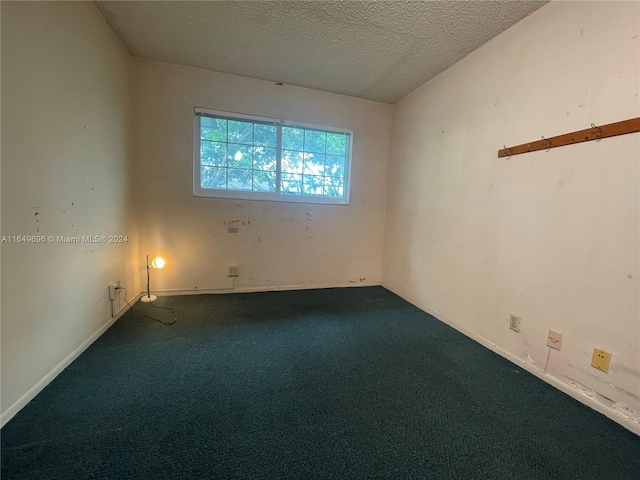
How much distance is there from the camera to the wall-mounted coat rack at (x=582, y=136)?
1.32 m

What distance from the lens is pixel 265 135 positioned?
3.04 meters

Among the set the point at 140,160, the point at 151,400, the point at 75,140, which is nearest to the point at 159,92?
the point at 140,160

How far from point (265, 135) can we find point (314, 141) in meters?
0.60

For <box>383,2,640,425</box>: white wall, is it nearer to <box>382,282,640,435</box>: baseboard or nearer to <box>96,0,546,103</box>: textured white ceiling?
<box>382,282,640,435</box>: baseboard

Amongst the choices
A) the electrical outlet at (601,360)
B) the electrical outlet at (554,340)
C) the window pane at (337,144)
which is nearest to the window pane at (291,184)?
the window pane at (337,144)

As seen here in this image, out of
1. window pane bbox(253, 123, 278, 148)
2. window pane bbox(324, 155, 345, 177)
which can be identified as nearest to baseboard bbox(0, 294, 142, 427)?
window pane bbox(253, 123, 278, 148)

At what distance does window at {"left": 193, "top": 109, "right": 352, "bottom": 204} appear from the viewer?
9.47 ft

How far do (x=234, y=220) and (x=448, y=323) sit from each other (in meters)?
2.47

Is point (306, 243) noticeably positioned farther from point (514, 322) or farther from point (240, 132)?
point (514, 322)

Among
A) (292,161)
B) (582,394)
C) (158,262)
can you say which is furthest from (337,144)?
(582,394)

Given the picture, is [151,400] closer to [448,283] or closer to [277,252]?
[277,252]

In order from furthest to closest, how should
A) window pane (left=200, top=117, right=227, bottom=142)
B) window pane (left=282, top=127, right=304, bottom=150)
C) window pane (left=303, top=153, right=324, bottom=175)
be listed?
window pane (left=303, top=153, right=324, bottom=175)
window pane (left=282, top=127, right=304, bottom=150)
window pane (left=200, top=117, right=227, bottom=142)

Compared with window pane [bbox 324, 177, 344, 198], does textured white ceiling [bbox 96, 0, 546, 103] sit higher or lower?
higher

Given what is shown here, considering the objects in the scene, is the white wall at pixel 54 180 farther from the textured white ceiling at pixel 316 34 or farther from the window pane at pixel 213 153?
the window pane at pixel 213 153
